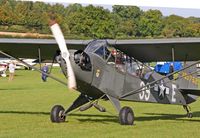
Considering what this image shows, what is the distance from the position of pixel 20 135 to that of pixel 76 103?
3095 millimetres

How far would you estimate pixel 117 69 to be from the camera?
12203mm

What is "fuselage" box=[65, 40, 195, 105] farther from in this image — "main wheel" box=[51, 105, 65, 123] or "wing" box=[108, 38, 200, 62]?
"main wheel" box=[51, 105, 65, 123]

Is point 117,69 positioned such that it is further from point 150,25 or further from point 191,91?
point 150,25

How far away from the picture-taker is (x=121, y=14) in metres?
164

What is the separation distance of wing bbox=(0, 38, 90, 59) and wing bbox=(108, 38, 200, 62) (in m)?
1.08

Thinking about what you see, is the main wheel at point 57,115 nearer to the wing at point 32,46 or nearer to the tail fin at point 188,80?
the wing at point 32,46

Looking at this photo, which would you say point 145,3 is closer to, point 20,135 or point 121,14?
point 20,135

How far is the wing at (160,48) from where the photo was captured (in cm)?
1220

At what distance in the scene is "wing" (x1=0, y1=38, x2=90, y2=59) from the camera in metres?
13.0

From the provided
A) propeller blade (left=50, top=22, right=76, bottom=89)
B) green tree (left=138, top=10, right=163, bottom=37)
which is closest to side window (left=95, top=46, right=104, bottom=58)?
propeller blade (left=50, top=22, right=76, bottom=89)

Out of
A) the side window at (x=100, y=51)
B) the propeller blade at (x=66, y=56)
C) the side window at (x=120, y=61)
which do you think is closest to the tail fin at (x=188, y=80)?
the side window at (x=120, y=61)

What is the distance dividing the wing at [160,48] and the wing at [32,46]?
1075 millimetres

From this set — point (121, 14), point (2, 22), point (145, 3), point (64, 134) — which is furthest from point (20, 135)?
point (121, 14)

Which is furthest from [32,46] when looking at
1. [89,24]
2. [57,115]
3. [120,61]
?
[89,24]
